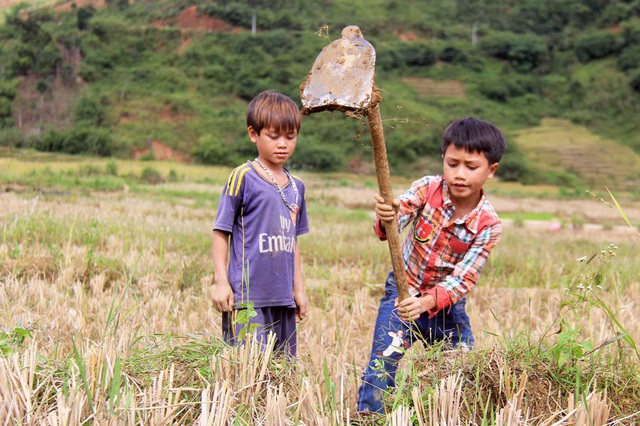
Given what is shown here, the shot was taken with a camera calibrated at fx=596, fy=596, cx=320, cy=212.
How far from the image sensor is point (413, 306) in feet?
6.93

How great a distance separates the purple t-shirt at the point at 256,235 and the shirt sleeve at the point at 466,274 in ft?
1.97

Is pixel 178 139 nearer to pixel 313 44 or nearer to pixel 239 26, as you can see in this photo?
pixel 313 44

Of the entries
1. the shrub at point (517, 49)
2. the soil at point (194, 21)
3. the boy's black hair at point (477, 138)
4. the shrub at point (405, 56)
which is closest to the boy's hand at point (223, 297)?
the boy's black hair at point (477, 138)

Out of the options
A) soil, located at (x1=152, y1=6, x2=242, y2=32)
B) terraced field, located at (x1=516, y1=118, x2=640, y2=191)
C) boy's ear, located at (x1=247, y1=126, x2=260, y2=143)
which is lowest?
boy's ear, located at (x1=247, y1=126, x2=260, y2=143)

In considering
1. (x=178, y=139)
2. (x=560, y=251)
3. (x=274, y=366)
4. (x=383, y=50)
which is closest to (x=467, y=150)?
(x=274, y=366)

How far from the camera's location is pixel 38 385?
5.41 ft

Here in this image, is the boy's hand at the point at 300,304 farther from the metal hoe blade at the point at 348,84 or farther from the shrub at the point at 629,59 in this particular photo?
the shrub at the point at 629,59

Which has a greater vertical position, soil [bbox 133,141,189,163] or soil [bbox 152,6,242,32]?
soil [bbox 152,6,242,32]

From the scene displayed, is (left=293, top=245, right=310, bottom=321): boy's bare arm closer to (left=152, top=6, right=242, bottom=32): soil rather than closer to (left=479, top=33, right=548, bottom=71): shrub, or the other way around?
(left=479, top=33, right=548, bottom=71): shrub

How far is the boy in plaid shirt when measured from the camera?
219 centimetres

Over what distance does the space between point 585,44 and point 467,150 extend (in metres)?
62.3

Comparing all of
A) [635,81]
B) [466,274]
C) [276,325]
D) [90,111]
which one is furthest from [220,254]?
[635,81]

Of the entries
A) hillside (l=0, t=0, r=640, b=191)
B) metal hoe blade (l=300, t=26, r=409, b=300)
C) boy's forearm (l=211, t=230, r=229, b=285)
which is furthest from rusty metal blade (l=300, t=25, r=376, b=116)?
hillside (l=0, t=0, r=640, b=191)

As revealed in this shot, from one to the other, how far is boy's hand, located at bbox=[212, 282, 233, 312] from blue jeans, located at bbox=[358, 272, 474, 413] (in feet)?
1.87
